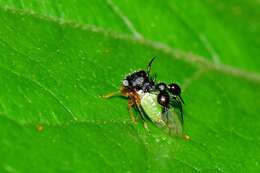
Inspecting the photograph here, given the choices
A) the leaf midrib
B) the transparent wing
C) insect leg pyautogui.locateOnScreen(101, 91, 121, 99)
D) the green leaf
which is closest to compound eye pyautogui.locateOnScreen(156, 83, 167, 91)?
the transparent wing

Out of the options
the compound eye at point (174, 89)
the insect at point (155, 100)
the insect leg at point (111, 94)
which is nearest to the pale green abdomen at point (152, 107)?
the insect at point (155, 100)

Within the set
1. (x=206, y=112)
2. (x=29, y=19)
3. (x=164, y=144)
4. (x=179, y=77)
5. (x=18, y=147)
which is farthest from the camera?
(x=179, y=77)

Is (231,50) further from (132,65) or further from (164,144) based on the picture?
(164,144)

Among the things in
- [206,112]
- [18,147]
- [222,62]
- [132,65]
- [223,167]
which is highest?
[222,62]

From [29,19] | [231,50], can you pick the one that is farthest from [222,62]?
[29,19]

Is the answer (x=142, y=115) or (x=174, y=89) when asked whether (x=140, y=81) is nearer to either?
(x=174, y=89)

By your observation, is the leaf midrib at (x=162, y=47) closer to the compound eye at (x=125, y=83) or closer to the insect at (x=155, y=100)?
the insect at (x=155, y=100)

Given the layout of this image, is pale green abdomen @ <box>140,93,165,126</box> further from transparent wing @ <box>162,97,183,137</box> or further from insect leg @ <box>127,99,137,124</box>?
insect leg @ <box>127,99,137,124</box>
